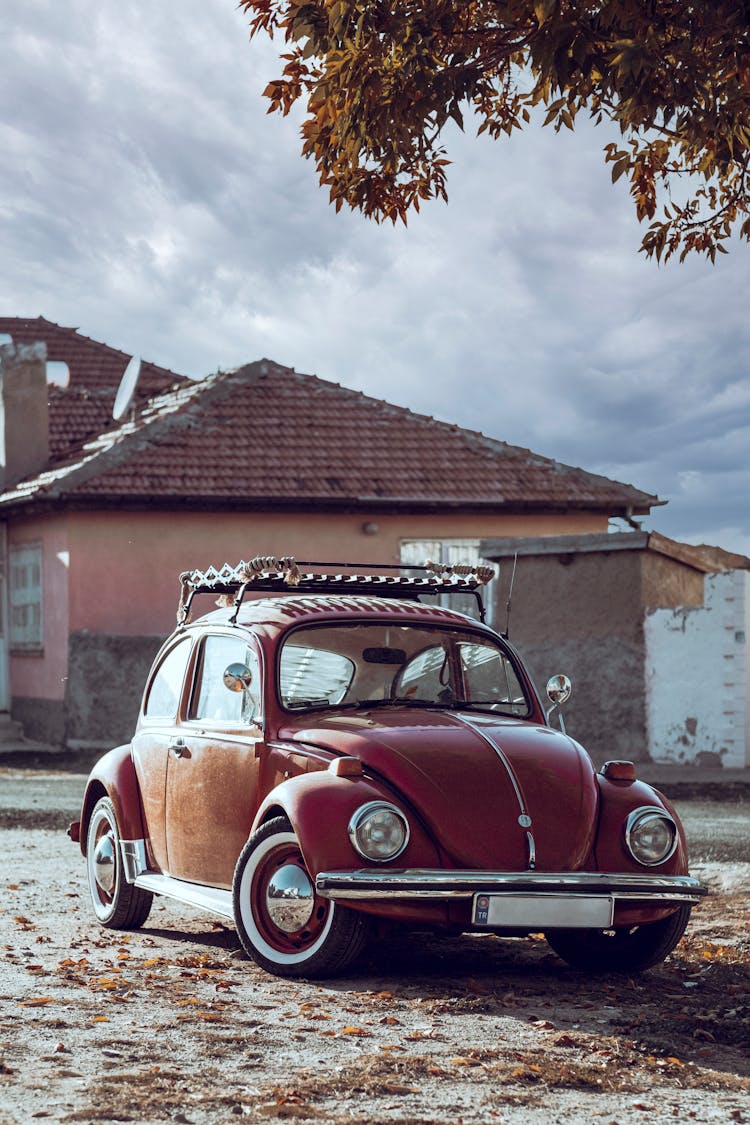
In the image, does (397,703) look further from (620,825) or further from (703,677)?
(703,677)

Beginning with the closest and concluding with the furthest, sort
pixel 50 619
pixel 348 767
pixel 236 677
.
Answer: pixel 348 767
pixel 236 677
pixel 50 619

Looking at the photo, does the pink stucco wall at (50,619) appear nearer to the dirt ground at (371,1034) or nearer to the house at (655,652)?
the house at (655,652)

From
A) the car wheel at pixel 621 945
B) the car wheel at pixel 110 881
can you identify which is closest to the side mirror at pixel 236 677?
the car wheel at pixel 110 881

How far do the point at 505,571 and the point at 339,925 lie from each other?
14.2m

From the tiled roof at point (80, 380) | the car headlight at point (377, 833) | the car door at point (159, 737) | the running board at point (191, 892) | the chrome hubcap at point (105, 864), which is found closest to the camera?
the car headlight at point (377, 833)

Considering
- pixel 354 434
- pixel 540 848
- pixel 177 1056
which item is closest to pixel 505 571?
pixel 354 434

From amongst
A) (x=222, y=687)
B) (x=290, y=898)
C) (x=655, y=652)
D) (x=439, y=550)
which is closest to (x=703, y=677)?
(x=655, y=652)

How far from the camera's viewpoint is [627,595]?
18703mm

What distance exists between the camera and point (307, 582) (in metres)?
8.56

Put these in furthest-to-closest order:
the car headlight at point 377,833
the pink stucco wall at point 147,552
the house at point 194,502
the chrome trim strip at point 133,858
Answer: the pink stucco wall at point 147,552, the house at point 194,502, the chrome trim strip at point 133,858, the car headlight at point 377,833

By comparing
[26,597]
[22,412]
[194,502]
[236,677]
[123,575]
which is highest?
[22,412]

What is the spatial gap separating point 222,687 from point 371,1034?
2.63 meters

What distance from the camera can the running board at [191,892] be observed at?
7508 millimetres

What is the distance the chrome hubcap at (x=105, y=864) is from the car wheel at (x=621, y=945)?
8.00 feet
